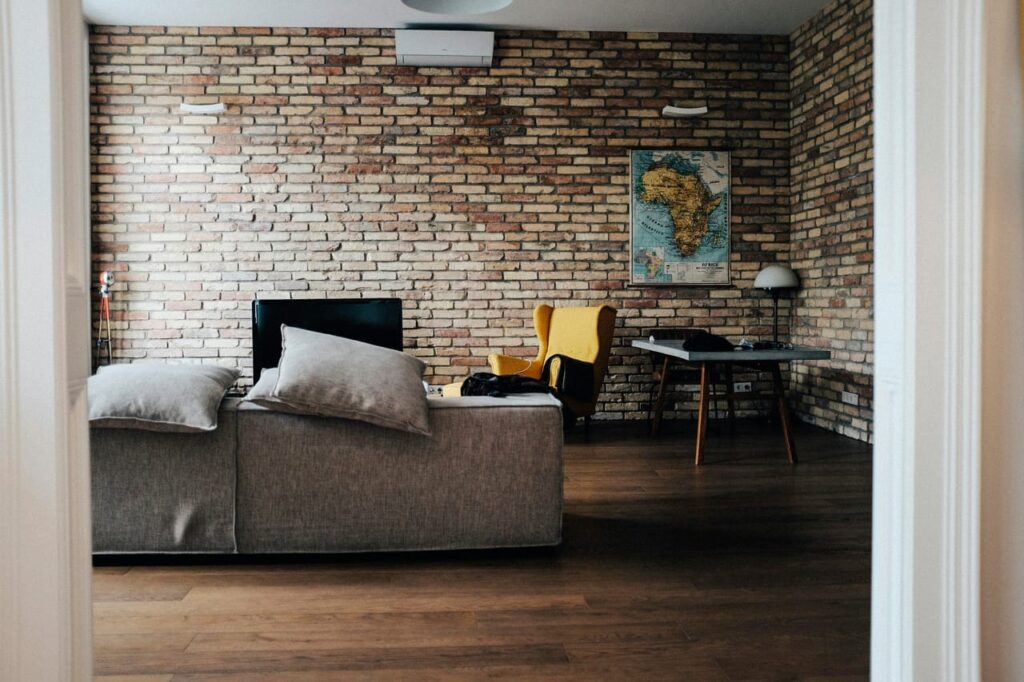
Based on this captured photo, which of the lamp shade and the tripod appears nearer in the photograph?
the lamp shade

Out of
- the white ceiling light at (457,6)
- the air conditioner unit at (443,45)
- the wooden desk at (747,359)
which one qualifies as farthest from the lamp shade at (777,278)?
the white ceiling light at (457,6)

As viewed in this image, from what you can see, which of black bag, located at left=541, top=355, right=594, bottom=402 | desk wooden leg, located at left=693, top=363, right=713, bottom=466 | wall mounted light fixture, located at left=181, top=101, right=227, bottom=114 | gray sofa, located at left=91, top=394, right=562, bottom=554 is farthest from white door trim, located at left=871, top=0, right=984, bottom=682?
wall mounted light fixture, located at left=181, top=101, right=227, bottom=114

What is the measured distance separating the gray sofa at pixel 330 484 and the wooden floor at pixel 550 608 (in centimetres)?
9

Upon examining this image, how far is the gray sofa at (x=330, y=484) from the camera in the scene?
2.72 metres

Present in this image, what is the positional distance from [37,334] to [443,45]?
201 inches

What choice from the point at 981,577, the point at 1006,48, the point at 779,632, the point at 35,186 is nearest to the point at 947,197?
the point at 1006,48

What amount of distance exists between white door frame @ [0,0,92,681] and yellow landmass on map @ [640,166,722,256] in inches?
209

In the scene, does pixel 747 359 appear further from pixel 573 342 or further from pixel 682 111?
pixel 682 111

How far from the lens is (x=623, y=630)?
7.22ft

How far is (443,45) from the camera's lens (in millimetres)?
5906

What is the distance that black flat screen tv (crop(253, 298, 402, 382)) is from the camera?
17.6 feet

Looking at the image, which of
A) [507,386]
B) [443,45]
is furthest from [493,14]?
[507,386]

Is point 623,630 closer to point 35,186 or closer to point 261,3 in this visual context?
point 35,186

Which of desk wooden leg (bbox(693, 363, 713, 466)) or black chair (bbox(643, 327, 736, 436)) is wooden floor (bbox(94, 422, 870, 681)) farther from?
black chair (bbox(643, 327, 736, 436))
